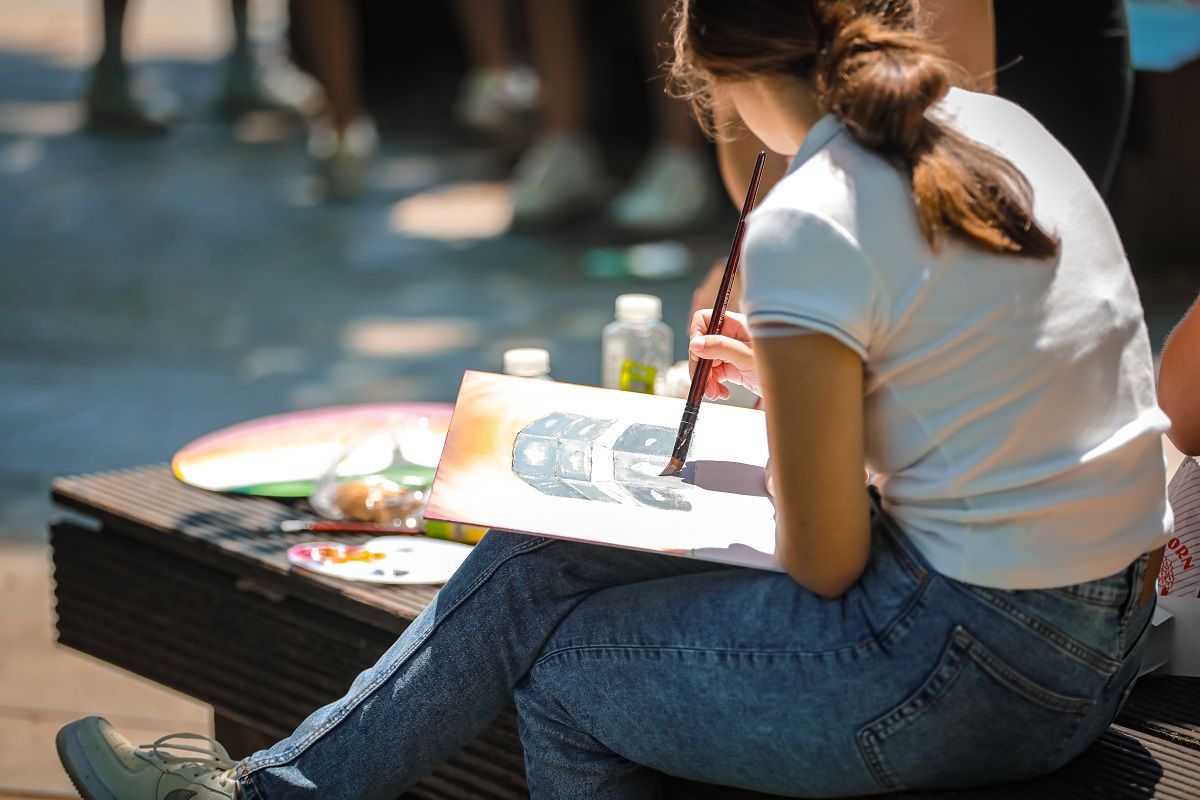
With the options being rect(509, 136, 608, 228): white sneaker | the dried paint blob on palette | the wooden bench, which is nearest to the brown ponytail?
the dried paint blob on palette

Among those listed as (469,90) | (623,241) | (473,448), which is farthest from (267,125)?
(473,448)

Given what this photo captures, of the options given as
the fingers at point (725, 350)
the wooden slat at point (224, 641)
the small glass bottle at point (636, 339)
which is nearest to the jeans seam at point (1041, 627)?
the fingers at point (725, 350)

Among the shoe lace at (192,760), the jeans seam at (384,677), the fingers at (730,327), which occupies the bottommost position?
the shoe lace at (192,760)

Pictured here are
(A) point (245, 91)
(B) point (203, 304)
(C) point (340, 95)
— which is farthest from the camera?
(A) point (245, 91)

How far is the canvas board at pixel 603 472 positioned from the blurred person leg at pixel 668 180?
12.7 feet

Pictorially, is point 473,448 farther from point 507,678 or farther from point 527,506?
point 507,678

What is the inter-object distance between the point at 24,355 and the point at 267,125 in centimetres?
374

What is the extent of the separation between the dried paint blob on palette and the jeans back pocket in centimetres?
38

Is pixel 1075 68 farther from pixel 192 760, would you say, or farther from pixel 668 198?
pixel 668 198

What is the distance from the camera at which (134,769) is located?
159cm

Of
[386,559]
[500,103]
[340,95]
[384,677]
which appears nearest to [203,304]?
[340,95]

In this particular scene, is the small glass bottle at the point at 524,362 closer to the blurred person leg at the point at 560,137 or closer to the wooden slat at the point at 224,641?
the wooden slat at the point at 224,641

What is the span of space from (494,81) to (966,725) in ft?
20.0

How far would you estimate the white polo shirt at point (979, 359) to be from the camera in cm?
122
